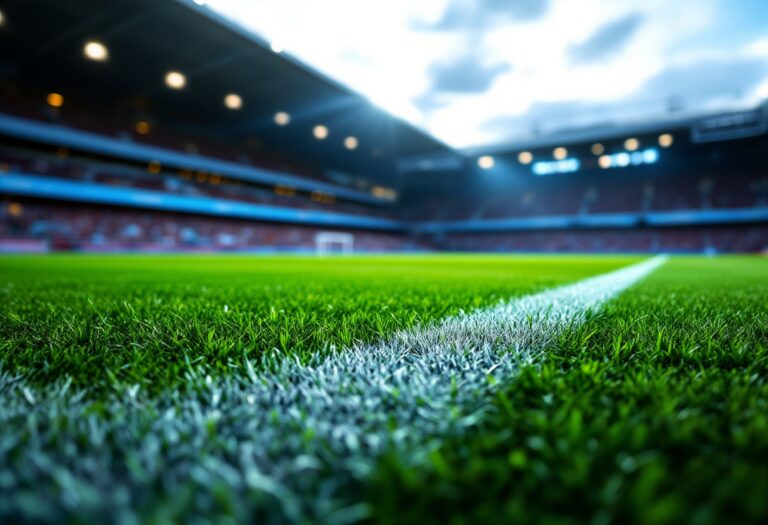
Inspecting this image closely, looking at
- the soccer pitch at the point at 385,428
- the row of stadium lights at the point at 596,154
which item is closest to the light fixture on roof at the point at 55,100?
the row of stadium lights at the point at 596,154

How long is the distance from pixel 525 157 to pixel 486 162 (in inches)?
113

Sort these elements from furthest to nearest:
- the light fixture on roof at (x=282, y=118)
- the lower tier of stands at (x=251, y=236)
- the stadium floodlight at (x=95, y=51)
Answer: the light fixture on roof at (x=282, y=118) < the lower tier of stands at (x=251, y=236) < the stadium floodlight at (x=95, y=51)

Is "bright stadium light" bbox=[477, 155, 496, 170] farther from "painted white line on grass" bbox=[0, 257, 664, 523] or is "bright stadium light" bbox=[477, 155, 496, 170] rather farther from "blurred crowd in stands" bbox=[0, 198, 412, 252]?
"painted white line on grass" bbox=[0, 257, 664, 523]

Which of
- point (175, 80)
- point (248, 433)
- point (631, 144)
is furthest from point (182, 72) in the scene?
point (631, 144)

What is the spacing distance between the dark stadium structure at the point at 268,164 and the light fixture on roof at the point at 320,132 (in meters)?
0.20

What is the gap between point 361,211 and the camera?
34.2 m

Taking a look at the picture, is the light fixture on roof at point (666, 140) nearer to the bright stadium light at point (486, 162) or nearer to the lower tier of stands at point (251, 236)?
the lower tier of stands at point (251, 236)

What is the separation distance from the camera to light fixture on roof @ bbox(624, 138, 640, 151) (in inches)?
932

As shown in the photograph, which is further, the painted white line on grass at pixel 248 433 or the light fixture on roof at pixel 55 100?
the light fixture on roof at pixel 55 100

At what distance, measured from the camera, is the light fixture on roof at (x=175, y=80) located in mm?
16594

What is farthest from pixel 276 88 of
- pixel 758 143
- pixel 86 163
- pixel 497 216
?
pixel 758 143

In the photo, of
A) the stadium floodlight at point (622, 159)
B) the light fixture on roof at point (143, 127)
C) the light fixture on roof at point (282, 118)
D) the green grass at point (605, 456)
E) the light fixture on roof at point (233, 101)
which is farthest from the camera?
the stadium floodlight at point (622, 159)

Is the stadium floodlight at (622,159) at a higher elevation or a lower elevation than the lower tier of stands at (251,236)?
higher

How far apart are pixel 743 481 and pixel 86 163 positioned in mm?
26279
